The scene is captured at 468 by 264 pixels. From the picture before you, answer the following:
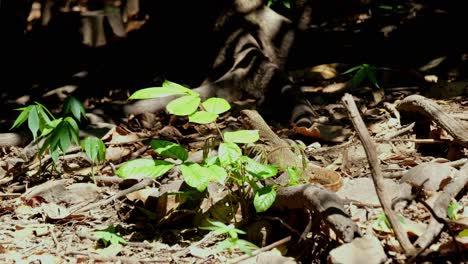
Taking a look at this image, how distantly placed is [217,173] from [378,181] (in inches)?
25.0

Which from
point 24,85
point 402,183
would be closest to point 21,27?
point 24,85

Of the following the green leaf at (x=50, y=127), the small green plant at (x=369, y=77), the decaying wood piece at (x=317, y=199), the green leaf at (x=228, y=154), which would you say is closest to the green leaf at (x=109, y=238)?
the green leaf at (x=228, y=154)

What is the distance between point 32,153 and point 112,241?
1.78m

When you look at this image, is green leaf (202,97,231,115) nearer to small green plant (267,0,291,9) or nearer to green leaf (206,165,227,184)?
green leaf (206,165,227,184)

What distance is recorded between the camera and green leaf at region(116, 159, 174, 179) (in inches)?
100

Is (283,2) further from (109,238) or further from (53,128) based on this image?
(109,238)

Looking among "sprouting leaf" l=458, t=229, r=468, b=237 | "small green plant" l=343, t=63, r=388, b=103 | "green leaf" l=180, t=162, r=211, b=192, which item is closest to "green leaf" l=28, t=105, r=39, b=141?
"green leaf" l=180, t=162, r=211, b=192

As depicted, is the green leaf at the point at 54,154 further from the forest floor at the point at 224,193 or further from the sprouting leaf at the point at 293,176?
the sprouting leaf at the point at 293,176

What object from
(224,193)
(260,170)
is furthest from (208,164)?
(224,193)

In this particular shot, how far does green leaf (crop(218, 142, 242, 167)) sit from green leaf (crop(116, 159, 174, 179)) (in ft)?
0.65

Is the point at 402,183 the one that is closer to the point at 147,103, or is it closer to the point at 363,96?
the point at 363,96

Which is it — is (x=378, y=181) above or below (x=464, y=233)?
above

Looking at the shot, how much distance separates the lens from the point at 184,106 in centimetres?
264

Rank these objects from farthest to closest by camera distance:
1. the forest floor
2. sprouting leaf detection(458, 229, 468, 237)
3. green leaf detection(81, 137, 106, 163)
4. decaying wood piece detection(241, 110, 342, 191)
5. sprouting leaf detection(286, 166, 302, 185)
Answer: green leaf detection(81, 137, 106, 163) < decaying wood piece detection(241, 110, 342, 191) < sprouting leaf detection(286, 166, 302, 185) < the forest floor < sprouting leaf detection(458, 229, 468, 237)
